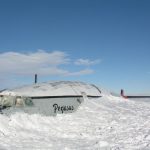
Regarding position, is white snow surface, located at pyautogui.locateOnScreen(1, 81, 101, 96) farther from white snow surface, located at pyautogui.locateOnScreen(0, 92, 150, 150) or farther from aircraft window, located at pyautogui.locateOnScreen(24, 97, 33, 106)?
white snow surface, located at pyautogui.locateOnScreen(0, 92, 150, 150)

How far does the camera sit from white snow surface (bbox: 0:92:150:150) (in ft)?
23.1

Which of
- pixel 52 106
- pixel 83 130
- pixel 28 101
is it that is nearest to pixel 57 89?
pixel 52 106

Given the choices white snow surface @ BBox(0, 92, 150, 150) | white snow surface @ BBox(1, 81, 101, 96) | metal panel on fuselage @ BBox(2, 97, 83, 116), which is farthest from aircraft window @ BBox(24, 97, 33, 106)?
white snow surface @ BBox(0, 92, 150, 150)

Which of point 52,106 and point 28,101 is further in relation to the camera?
point 52,106

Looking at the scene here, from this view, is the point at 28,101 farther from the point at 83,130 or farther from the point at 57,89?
the point at 83,130

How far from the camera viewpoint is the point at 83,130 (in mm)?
9195

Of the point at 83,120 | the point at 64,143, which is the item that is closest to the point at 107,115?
the point at 83,120

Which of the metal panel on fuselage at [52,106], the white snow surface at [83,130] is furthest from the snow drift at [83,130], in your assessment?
the metal panel on fuselage at [52,106]

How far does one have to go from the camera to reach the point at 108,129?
927 cm

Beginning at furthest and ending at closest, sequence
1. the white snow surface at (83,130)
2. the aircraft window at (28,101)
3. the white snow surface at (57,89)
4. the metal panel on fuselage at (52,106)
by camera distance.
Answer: the white snow surface at (57,89), the aircraft window at (28,101), the metal panel on fuselage at (52,106), the white snow surface at (83,130)

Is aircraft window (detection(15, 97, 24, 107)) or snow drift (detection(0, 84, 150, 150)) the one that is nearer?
snow drift (detection(0, 84, 150, 150))

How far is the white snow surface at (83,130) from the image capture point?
7043 mm

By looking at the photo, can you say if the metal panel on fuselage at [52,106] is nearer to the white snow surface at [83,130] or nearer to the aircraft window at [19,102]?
the aircraft window at [19,102]

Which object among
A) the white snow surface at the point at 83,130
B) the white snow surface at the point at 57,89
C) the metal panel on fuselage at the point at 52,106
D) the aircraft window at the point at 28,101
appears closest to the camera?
the white snow surface at the point at 83,130
